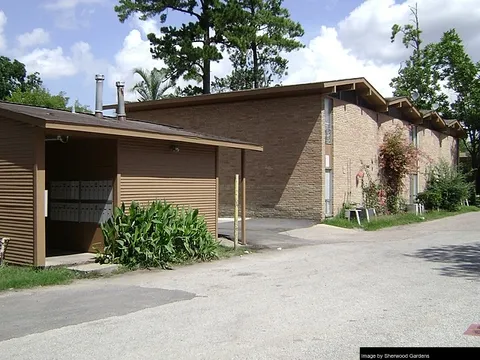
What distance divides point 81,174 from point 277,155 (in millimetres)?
11305

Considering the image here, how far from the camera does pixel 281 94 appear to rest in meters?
22.8

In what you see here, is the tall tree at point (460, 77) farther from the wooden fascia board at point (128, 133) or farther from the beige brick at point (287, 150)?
the wooden fascia board at point (128, 133)

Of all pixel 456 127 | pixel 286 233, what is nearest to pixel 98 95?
pixel 286 233

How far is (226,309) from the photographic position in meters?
7.76

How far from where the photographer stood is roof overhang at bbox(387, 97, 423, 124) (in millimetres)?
29750

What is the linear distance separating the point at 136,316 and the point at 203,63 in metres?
29.8

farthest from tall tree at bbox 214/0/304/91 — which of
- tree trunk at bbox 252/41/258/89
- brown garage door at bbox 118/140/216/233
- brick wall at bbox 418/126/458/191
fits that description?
brown garage door at bbox 118/140/216/233

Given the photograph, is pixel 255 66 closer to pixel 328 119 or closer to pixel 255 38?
pixel 255 38

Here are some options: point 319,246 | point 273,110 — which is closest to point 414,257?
point 319,246

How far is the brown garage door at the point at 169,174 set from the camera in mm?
12781

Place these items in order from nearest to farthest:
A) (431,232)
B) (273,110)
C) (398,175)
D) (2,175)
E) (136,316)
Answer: (136,316) → (2,175) → (431,232) → (273,110) → (398,175)

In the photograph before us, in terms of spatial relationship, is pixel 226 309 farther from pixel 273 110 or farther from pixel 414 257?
pixel 273 110

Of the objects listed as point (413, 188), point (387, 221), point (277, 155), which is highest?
point (277, 155)

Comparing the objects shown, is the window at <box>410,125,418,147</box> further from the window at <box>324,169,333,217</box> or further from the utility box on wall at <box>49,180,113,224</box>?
the utility box on wall at <box>49,180,113,224</box>
